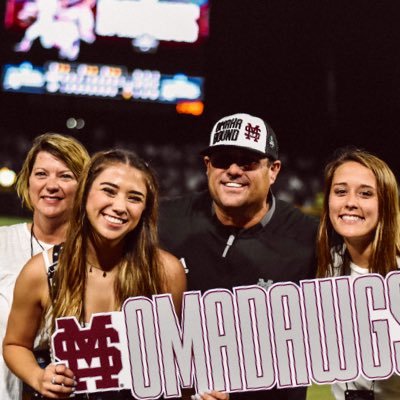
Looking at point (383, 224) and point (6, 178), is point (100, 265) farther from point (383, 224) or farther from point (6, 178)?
point (6, 178)

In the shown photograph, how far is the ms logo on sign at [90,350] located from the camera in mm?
2092

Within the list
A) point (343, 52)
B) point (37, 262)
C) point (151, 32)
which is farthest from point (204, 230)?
point (343, 52)

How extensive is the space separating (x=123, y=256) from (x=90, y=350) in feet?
1.07

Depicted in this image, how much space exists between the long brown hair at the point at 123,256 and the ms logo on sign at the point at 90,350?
0.05m

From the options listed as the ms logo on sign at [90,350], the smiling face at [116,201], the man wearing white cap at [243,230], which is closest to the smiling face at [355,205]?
the man wearing white cap at [243,230]

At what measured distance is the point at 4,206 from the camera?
11.9m

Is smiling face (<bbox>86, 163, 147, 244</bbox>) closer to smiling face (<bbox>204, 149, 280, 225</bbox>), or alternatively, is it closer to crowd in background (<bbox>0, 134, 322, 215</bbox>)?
smiling face (<bbox>204, 149, 280, 225</bbox>)

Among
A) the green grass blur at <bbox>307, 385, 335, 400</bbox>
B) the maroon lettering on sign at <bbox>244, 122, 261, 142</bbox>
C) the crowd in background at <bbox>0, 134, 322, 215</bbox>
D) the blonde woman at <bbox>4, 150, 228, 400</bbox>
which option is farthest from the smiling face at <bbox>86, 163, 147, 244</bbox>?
the crowd in background at <bbox>0, 134, 322, 215</bbox>

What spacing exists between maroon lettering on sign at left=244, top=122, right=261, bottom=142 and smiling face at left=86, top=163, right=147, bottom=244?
71 centimetres

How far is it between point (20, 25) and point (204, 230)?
13516mm

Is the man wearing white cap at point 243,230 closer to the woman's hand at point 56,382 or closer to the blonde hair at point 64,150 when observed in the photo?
the blonde hair at point 64,150

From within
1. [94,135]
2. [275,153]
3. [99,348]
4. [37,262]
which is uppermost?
[94,135]

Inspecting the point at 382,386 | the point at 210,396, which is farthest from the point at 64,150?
the point at 382,386

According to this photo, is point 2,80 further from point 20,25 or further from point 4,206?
point 4,206
